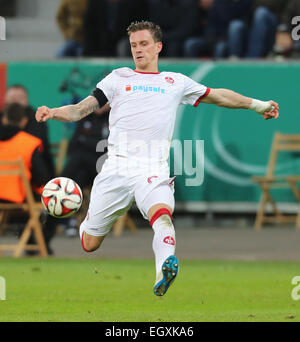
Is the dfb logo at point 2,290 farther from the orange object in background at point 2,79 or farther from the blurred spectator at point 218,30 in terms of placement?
the blurred spectator at point 218,30

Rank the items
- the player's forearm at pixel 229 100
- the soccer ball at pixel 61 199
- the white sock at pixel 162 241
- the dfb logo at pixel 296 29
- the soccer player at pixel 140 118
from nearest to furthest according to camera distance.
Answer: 1. the white sock at pixel 162 241
2. the soccer player at pixel 140 118
3. the soccer ball at pixel 61 199
4. the player's forearm at pixel 229 100
5. the dfb logo at pixel 296 29

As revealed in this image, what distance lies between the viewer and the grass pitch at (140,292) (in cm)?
893

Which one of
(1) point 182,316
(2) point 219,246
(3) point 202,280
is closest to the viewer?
(1) point 182,316

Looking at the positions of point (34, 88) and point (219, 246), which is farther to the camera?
point (34, 88)

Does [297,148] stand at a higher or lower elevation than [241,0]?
lower

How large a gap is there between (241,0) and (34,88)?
4.11 metres

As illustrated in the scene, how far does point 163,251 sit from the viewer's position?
8656 millimetres

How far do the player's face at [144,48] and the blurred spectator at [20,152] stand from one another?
5.32 meters

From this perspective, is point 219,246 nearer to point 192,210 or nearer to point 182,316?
point 192,210

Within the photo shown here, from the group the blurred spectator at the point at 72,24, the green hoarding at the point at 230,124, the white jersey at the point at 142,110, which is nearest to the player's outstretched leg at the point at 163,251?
the white jersey at the point at 142,110

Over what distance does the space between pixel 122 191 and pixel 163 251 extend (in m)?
1.16

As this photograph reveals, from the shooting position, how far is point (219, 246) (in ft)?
53.4
